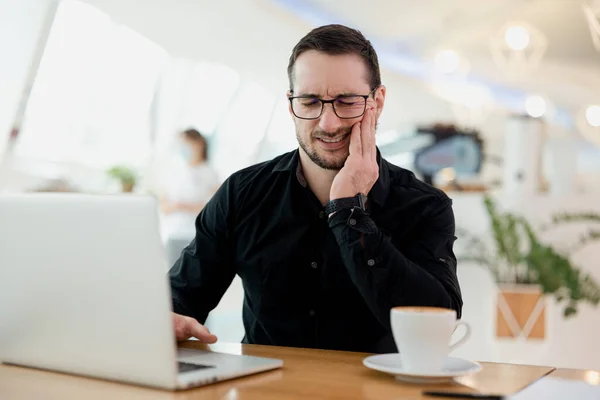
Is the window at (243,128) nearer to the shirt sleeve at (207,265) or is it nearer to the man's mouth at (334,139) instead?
the shirt sleeve at (207,265)

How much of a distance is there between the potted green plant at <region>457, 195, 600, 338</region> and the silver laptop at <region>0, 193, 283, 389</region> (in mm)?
4052

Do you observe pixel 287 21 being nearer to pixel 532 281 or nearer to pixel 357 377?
pixel 532 281

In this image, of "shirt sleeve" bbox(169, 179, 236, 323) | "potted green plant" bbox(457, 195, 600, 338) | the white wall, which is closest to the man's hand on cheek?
"shirt sleeve" bbox(169, 179, 236, 323)

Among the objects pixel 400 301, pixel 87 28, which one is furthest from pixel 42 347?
pixel 87 28

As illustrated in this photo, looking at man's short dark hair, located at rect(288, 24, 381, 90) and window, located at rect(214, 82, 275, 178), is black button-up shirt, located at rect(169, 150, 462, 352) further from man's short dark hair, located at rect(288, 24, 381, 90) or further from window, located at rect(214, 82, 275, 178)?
window, located at rect(214, 82, 275, 178)

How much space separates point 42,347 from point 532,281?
4.52 metres

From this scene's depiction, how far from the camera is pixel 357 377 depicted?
1244 millimetres

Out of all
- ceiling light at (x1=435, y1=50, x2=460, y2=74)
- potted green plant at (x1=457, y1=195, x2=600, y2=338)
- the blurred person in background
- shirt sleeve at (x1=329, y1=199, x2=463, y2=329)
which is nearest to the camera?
shirt sleeve at (x1=329, y1=199, x2=463, y2=329)

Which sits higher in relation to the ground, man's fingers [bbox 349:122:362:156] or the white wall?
the white wall

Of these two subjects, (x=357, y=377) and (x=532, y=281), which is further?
(x=532, y=281)

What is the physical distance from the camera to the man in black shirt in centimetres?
186

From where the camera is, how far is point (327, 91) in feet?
6.07

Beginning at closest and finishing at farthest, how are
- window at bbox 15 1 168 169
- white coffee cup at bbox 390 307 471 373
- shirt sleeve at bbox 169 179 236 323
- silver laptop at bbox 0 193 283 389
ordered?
silver laptop at bbox 0 193 283 389, white coffee cup at bbox 390 307 471 373, shirt sleeve at bbox 169 179 236 323, window at bbox 15 1 168 169

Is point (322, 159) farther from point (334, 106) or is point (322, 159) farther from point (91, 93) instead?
point (91, 93)
